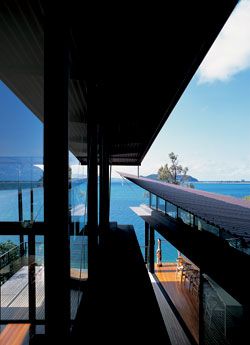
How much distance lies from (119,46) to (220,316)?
4.15 meters

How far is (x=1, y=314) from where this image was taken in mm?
929

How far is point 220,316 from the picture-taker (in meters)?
3.66

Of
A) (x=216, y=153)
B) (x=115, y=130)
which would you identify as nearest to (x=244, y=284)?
(x=115, y=130)

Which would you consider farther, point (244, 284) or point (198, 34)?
point (244, 284)

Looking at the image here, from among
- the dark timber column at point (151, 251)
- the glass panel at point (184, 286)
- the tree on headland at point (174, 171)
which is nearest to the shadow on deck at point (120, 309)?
the glass panel at point (184, 286)

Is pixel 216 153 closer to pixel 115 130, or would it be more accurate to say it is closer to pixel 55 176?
pixel 115 130

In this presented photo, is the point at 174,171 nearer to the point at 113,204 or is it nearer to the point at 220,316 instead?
the point at 113,204

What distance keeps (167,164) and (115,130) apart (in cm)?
1880

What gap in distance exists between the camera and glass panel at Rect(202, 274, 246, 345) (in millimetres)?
2996

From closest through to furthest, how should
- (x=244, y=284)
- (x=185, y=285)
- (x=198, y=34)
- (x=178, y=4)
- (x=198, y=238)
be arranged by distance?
(x=178, y=4)
(x=198, y=34)
(x=244, y=284)
(x=198, y=238)
(x=185, y=285)

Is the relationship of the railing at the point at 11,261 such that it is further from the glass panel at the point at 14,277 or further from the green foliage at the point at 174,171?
the green foliage at the point at 174,171

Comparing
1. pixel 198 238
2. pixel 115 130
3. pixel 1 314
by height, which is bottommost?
pixel 198 238

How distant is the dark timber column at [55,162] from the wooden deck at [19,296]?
10 centimetres

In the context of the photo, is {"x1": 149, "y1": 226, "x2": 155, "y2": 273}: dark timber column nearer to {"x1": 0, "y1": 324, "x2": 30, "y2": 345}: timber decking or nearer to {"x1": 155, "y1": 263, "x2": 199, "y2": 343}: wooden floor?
{"x1": 155, "y1": 263, "x2": 199, "y2": 343}: wooden floor
